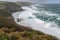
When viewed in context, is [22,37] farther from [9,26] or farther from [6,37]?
[9,26]

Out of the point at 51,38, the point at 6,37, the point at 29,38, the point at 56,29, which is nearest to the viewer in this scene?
the point at 6,37

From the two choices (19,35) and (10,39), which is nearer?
(10,39)

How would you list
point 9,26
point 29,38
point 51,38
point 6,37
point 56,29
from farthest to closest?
1. point 56,29
2. point 9,26
3. point 51,38
4. point 29,38
5. point 6,37

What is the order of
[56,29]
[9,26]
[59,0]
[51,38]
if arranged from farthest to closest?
[59,0], [56,29], [9,26], [51,38]

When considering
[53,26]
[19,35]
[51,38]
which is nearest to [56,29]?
[53,26]

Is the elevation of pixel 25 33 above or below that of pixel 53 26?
above

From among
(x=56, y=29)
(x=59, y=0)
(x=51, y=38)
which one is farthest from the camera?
(x=59, y=0)

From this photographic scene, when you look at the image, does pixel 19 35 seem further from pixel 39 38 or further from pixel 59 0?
pixel 59 0

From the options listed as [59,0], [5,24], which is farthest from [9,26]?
[59,0]

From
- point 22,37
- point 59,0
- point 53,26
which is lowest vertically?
point 59,0
